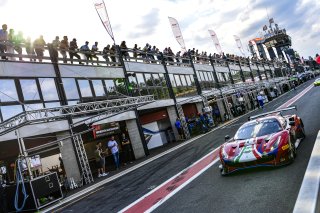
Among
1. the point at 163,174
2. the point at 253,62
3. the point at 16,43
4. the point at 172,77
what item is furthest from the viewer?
the point at 253,62

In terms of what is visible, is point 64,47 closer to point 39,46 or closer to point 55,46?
point 55,46

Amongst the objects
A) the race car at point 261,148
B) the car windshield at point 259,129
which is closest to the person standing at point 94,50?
the car windshield at point 259,129

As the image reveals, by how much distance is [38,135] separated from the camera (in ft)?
53.4

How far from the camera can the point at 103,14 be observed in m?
22.2

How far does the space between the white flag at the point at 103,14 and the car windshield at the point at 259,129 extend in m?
15.3

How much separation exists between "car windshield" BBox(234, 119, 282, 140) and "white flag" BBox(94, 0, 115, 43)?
15311 millimetres

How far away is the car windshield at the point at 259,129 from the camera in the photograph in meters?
8.88

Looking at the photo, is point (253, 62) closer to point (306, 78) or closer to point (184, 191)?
point (306, 78)

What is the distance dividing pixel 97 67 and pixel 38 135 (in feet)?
22.9

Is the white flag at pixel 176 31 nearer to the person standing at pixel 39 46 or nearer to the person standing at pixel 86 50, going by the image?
the person standing at pixel 86 50

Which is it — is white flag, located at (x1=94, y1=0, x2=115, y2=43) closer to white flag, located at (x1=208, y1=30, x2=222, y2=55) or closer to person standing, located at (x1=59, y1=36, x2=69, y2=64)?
person standing, located at (x1=59, y1=36, x2=69, y2=64)

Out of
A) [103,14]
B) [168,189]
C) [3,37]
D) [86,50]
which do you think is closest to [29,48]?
[3,37]

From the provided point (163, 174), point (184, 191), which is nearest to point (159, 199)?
point (184, 191)

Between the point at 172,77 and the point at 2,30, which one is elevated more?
the point at 2,30
